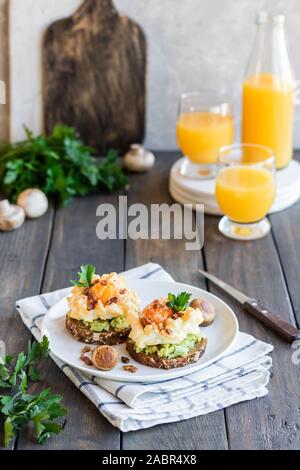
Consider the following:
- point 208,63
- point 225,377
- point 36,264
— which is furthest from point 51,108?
point 225,377

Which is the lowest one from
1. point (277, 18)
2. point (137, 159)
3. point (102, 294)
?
point (137, 159)

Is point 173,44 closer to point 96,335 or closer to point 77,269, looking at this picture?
point 77,269

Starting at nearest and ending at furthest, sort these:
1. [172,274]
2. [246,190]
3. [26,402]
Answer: [26,402], [172,274], [246,190]

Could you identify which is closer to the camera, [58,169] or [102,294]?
[102,294]

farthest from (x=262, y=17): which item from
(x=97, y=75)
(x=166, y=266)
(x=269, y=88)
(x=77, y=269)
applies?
(x=77, y=269)

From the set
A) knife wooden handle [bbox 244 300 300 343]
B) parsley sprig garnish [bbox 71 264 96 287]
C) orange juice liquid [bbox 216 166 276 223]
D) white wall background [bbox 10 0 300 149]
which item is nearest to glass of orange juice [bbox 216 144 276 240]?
orange juice liquid [bbox 216 166 276 223]

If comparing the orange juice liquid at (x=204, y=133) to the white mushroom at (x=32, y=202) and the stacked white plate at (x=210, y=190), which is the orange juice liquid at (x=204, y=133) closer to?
the stacked white plate at (x=210, y=190)

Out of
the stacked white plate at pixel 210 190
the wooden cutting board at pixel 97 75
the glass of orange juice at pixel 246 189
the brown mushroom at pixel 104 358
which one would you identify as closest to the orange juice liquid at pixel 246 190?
the glass of orange juice at pixel 246 189

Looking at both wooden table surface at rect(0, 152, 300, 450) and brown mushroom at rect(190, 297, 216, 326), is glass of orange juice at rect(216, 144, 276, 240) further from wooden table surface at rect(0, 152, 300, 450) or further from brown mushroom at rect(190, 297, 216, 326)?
brown mushroom at rect(190, 297, 216, 326)
